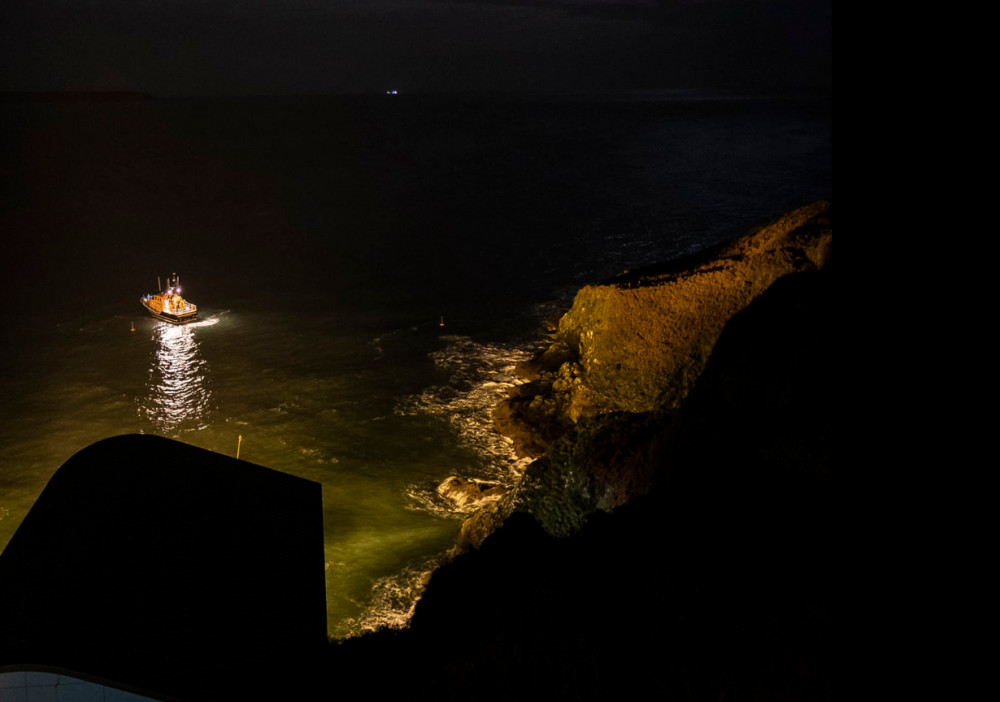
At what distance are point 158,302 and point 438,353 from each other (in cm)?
1799

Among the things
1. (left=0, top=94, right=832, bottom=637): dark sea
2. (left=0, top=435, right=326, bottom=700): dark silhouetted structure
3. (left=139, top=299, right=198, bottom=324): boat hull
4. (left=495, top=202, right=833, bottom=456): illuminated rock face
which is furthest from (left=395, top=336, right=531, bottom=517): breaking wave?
(left=139, top=299, right=198, bottom=324): boat hull

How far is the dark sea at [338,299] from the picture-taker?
23.6m

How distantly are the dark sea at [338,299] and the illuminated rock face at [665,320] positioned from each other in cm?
294

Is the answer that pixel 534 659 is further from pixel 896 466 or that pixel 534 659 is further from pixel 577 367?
pixel 577 367

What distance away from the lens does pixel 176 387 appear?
31.9 meters

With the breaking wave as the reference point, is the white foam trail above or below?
below

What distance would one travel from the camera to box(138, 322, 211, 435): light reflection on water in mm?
28406

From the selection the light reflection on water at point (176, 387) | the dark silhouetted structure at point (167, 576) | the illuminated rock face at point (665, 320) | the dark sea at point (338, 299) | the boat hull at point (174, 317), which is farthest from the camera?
the boat hull at point (174, 317)

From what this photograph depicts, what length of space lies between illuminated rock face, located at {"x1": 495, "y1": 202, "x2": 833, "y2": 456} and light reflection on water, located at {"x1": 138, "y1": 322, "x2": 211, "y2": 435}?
12816mm

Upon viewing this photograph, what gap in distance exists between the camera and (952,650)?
1333 mm

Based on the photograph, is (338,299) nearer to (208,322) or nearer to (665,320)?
(208,322)

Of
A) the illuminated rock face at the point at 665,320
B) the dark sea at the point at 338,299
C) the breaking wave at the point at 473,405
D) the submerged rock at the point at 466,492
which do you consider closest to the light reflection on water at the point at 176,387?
the dark sea at the point at 338,299

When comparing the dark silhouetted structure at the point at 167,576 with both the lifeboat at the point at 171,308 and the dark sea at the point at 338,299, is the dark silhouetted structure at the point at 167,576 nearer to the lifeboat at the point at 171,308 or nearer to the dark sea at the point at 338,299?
the dark sea at the point at 338,299

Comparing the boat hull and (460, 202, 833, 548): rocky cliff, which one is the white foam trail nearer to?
(460, 202, 833, 548): rocky cliff
